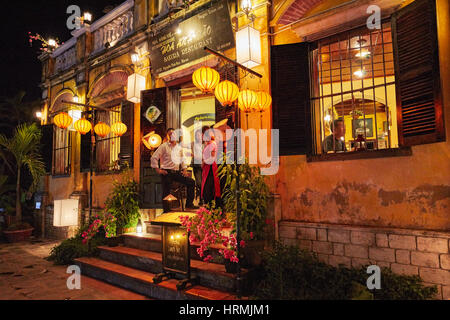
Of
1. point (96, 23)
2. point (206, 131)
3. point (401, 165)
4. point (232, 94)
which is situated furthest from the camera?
point (96, 23)

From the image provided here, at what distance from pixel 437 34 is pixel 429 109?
1.22 m

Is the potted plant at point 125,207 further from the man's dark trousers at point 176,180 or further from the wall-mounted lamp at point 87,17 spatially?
the wall-mounted lamp at point 87,17

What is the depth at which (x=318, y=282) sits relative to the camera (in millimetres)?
4793

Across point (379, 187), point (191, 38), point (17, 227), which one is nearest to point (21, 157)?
point (17, 227)

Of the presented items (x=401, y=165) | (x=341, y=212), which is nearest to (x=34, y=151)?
(x=341, y=212)

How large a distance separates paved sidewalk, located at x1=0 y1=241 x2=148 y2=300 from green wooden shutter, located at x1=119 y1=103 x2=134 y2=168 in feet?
12.2

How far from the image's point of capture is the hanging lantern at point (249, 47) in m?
6.21

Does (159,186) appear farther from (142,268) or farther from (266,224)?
(266,224)

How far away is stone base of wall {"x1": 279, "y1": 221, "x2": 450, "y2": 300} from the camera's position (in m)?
4.46

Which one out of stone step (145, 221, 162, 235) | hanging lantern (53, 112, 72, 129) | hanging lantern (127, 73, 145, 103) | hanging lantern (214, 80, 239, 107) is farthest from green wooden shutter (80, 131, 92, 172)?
hanging lantern (214, 80, 239, 107)

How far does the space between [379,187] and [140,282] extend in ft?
16.4

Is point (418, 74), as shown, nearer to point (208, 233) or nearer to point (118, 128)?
point (208, 233)

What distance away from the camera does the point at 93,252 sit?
793 centimetres

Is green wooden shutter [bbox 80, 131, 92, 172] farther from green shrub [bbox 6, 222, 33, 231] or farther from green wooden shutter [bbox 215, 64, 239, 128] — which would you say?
green wooden shutter [bbox 215, 64, 239, 128]
